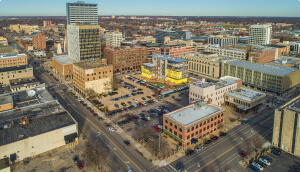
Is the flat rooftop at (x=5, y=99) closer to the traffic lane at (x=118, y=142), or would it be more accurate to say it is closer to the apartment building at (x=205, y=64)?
the traffic lane at (x=118, y=142)

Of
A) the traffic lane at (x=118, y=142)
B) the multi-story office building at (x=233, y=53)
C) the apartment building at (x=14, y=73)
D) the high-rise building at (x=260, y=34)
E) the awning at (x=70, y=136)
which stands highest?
the high-rise building at (x=260, y=34)

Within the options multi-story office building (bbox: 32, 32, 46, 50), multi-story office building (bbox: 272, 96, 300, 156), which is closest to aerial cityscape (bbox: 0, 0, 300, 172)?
multi-story office building (bbox: 272, 96, 300, 156)

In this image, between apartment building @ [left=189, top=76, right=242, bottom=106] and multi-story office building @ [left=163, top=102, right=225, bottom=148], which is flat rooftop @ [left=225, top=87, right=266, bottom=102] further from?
multi-story office building @ [left=163, top=102, right=225, bottom=148]

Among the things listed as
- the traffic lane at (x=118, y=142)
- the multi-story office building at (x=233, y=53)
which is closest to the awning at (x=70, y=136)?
the traffic lane at (x=118, y=142)

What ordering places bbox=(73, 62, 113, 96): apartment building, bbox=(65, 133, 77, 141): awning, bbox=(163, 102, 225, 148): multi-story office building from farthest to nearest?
bbox=(73, 62, 113, 96): apartment building → bbox=(65, 133, 77, 141): awning → bbox=(163, 102, 225, 148): multi-story office building

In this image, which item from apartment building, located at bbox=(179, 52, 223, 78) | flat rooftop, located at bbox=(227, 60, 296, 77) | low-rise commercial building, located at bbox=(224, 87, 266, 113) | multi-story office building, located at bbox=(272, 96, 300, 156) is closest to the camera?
multi-story office building, located at bbox=(272, 96, 300, 156)
